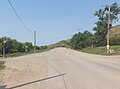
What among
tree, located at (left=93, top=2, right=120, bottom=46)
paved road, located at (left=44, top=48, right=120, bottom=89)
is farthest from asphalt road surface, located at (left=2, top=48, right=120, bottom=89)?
tree, located at (left=93, top=2, right=120, bottom=46)

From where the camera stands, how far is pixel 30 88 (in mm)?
10578

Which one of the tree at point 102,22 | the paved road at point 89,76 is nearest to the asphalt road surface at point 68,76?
the paved road at point 89,76

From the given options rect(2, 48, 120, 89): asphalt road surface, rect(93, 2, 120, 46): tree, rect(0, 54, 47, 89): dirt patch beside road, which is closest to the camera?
rect(2, 48, 120, 89): asphalt road surface

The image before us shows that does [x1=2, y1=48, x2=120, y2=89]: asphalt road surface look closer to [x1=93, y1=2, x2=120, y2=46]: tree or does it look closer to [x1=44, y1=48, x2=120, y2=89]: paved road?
[x1=44, y1=48, x2=120, y2=89]: paved road

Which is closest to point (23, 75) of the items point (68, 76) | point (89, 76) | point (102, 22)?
point (68, 76)

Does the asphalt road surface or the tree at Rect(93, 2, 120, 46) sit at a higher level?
the tree at Rect(93, 2, 120, 46)

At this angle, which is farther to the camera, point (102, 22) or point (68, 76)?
point (102, 22)

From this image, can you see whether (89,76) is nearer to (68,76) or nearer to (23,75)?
(68,76)

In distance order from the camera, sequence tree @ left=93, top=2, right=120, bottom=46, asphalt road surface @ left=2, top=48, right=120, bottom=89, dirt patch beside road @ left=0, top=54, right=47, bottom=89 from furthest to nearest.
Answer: tree @ left=93, top=2, right=120, bottom=46
dirt patch beside road @ left=0, top=54, right=47, bottom=89
asphalt road surface @ left=2, top=48, right=120, bottom=89

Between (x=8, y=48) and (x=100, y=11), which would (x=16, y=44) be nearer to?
(x=8, y=48)

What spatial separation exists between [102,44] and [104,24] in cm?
873

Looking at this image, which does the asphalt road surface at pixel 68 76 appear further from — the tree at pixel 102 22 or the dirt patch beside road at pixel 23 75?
the tree at pixel 102 22

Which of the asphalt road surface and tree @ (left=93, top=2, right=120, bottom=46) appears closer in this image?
the asphalt road surface

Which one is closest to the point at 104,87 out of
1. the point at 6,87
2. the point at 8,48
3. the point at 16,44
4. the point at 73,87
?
the point at 73,87
